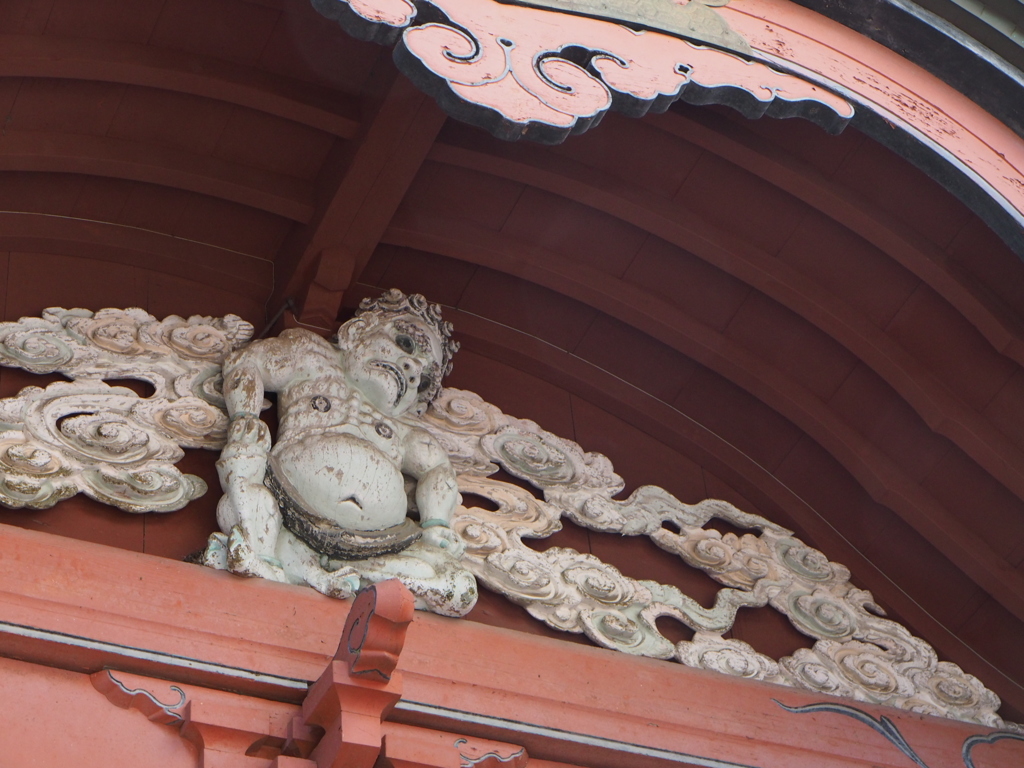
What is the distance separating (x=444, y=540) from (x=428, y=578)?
16 cm

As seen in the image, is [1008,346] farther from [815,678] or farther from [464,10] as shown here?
[464,10]

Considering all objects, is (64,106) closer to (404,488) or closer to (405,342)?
(405,342)

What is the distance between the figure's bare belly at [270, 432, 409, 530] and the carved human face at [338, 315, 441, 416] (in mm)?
265

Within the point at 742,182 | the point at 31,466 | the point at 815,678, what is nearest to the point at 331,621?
the point at 31,466

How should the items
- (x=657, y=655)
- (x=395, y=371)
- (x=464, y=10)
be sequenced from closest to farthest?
1. (x=464, y=10)
2. (x=657, y=655)
3. (x=395, y=371)

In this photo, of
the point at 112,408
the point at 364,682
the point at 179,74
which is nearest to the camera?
the point at 364,682

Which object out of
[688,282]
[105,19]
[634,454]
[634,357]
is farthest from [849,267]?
[105,19]

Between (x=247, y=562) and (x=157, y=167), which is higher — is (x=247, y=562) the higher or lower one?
the lower one

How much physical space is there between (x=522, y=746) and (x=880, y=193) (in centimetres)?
177

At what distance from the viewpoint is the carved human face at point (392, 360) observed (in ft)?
11.9

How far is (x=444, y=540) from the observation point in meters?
3.33

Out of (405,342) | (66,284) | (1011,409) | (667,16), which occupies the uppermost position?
(667,16)

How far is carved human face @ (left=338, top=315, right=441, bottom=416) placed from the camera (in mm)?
3633

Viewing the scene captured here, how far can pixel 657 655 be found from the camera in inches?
134
